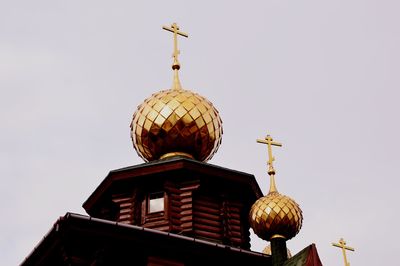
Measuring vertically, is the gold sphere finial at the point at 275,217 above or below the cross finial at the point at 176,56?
below

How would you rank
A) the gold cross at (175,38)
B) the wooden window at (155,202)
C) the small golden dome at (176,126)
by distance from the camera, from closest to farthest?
the wooden window at (155,202), the small golden dome at (176,126), the gold cross at (175,38)

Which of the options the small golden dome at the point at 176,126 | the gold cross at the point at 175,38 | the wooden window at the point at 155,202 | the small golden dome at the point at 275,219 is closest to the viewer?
the small golden dome at the point at 275,219

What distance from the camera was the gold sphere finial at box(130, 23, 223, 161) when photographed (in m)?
21.4

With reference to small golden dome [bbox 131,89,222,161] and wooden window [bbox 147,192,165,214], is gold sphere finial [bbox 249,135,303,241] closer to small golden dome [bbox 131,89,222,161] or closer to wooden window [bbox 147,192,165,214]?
wooden window [bbox 147,192,165,214]

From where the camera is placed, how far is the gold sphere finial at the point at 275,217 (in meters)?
19.2

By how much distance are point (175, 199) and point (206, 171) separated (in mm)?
1026

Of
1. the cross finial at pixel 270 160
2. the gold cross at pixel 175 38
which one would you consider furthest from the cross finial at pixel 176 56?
the cross finial at pixel 270 160

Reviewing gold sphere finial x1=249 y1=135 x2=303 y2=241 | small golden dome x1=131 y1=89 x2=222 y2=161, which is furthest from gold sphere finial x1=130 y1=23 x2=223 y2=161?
gold sphere finial x1=249 y1=135 x2=303 y2=241

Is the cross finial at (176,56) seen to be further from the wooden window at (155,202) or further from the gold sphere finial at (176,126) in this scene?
the wooden window at (155,202)

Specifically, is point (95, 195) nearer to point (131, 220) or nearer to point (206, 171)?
point (131, 220)

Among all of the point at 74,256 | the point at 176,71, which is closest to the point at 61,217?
the point at 74,256

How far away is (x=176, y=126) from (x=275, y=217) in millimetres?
3839

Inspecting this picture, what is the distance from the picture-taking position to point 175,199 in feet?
64.7

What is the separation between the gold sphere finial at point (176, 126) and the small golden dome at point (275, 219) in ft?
9.52
